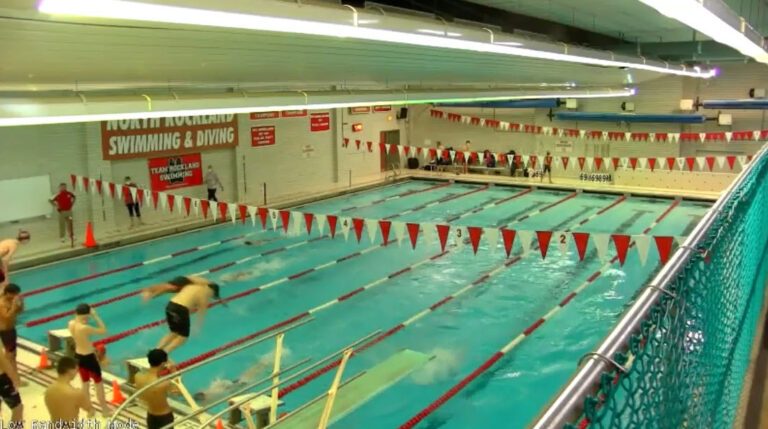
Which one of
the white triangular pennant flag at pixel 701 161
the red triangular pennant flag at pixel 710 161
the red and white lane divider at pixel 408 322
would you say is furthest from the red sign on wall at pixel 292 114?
the red triangular pennant flag at pixel 710 161

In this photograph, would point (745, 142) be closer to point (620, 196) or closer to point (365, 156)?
point (620, 196)

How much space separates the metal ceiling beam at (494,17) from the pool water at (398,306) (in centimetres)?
386

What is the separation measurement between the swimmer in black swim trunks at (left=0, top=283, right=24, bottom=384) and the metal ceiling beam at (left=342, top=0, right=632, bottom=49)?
4966 mm

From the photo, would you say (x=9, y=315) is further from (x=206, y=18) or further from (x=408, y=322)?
(x=408, y=322)

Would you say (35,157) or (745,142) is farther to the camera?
(745,142)

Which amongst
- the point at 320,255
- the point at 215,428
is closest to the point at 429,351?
the point at 215,428

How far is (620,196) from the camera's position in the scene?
70.2 ft

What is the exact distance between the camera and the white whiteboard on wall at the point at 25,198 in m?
14.3

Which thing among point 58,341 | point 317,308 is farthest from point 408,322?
point 58,341

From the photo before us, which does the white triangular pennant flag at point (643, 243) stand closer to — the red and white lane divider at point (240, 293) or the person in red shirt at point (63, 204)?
the red and white lane divider at point (240, 293)

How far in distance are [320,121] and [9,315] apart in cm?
1701

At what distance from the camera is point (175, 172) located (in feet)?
59.7

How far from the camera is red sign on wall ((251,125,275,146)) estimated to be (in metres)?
20.5

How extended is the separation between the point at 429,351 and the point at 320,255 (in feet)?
18.6
